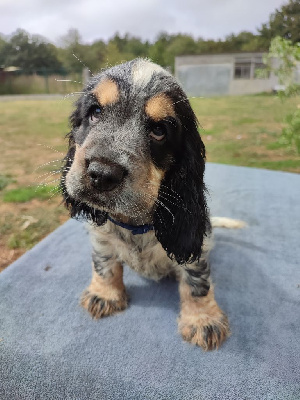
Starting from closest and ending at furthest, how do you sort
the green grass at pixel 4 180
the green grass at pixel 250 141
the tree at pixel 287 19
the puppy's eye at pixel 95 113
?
1. the puppy's eye at pixel 95 113
2. the green grass at pixel 4 180
3. the green grass at pixel 250 141
4. the tree at pixel 287 19

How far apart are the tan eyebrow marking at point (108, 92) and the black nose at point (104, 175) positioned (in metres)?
0.54

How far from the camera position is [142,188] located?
6.72 ft

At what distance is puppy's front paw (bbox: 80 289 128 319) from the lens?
2840 millimetres

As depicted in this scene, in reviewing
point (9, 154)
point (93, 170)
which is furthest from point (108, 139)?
point (9, 154)

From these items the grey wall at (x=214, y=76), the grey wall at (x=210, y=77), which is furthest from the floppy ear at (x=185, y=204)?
the grey wall at (x=214, y=76)

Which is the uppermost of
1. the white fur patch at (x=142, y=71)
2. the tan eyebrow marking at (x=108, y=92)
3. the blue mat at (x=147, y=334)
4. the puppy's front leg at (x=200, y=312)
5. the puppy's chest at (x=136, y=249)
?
the white fur patch at (x=142, y=71)

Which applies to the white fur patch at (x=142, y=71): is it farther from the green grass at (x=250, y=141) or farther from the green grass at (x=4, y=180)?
the green grass at (x=4, y=180)

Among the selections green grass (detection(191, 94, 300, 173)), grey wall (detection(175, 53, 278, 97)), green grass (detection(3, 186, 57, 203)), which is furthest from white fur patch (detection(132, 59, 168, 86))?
grey wall (detection(175, 53, 278, 97))

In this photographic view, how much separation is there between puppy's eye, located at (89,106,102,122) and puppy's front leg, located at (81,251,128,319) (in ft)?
3.65

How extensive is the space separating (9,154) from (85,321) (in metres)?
7.66

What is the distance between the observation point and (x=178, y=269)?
2742 millimetres

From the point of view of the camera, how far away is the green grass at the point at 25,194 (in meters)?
6.16

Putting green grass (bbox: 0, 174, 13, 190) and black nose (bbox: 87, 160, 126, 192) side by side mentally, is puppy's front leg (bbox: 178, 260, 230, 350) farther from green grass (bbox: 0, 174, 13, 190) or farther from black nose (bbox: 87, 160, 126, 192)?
green grass (bbox: 0, 174, 13, 190)

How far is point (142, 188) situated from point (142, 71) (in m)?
0.83
